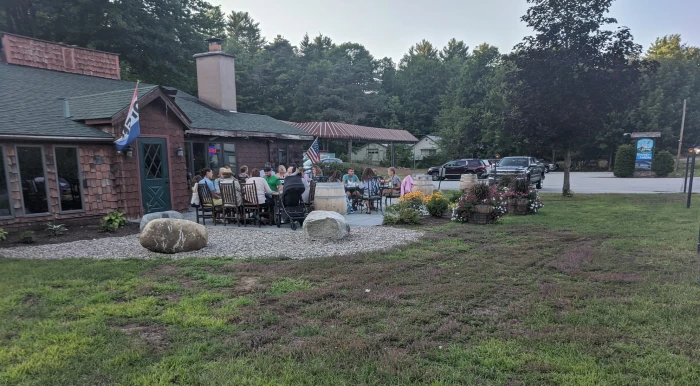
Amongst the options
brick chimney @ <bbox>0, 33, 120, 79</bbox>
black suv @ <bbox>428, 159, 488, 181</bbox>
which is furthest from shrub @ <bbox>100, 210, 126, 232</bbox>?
black suv @ <bbox>428, 159, 488, 181</bbox>

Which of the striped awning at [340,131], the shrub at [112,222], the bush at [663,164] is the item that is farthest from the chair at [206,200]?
the bush at [663,164]

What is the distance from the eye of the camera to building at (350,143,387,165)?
1891 inches

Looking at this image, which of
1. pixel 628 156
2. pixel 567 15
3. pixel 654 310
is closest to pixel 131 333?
pixel 654 310

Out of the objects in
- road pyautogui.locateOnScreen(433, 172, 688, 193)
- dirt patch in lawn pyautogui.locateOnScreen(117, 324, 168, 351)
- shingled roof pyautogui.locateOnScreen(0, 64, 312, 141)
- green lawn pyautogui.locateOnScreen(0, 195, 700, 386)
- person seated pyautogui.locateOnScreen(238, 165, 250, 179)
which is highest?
shingled roof pyautogui.locateOnScreen(0, 64, 312, 141)

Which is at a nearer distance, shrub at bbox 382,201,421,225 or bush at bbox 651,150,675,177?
shrub at bbox 382,201,421,225

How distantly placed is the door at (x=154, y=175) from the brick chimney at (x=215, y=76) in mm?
6560

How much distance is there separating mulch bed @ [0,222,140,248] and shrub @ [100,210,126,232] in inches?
4.0

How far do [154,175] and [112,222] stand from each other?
2.37 meters

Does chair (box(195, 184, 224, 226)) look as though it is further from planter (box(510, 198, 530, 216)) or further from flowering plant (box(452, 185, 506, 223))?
planter (box(510, 198, 530, 216))

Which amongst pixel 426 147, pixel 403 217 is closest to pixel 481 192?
pixel 403 217

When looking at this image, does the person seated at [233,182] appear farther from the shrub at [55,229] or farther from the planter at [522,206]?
the planter at [522,206]

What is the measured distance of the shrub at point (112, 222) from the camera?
366 inches

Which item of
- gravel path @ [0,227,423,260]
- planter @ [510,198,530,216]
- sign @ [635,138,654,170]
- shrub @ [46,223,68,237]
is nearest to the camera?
gravel path @ [0,227,423,260]

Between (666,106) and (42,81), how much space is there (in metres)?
49.6
